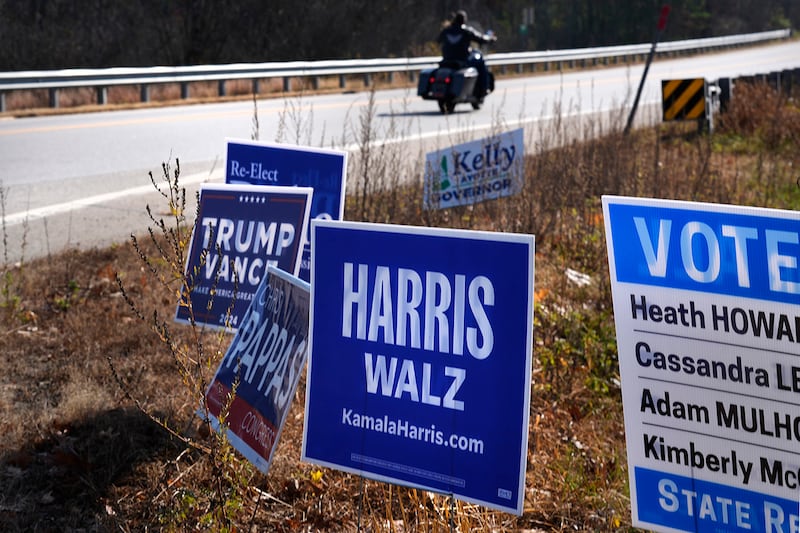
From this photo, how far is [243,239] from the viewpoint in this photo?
487 cm

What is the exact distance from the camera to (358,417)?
3.24 m

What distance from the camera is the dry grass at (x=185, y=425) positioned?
3762mm

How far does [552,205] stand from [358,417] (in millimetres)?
5142

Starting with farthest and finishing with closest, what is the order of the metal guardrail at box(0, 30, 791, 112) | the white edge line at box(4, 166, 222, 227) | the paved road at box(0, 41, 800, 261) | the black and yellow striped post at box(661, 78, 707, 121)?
1. the metal guardrail at box(0, 30, 791, 112)
2. the black and yellow striped post at box(661, 78, 707, 121)
3. the white edge line at box(4, 166, 222, 227)
4. the paved road at box(0, 41, 800, 261)

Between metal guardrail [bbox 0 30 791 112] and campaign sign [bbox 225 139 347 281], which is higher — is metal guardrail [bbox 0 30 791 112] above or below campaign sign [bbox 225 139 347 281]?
below

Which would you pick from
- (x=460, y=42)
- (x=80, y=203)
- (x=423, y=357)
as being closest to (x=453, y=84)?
(x=460, y=42)

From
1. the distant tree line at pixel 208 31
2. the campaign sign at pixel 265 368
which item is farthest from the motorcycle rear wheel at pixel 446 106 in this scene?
the distant tree line at pixel 208 31

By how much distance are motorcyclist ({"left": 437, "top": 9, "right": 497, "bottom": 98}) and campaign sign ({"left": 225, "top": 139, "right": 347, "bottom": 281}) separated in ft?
38.9

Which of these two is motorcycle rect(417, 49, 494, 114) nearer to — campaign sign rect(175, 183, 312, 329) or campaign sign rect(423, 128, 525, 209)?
campaign sign rect(423, 128, 525, 209)

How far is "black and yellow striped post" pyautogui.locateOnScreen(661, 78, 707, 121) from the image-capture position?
1386 centimetres

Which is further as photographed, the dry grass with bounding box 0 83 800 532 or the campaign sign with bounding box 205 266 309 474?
the dry grass with bounding box 0 83 800 532

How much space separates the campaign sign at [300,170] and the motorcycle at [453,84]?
11.8 metres

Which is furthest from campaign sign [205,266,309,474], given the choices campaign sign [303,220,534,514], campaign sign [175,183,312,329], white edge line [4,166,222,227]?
white edge line [4,166,222,227]

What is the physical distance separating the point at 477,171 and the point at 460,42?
33.9 ft
